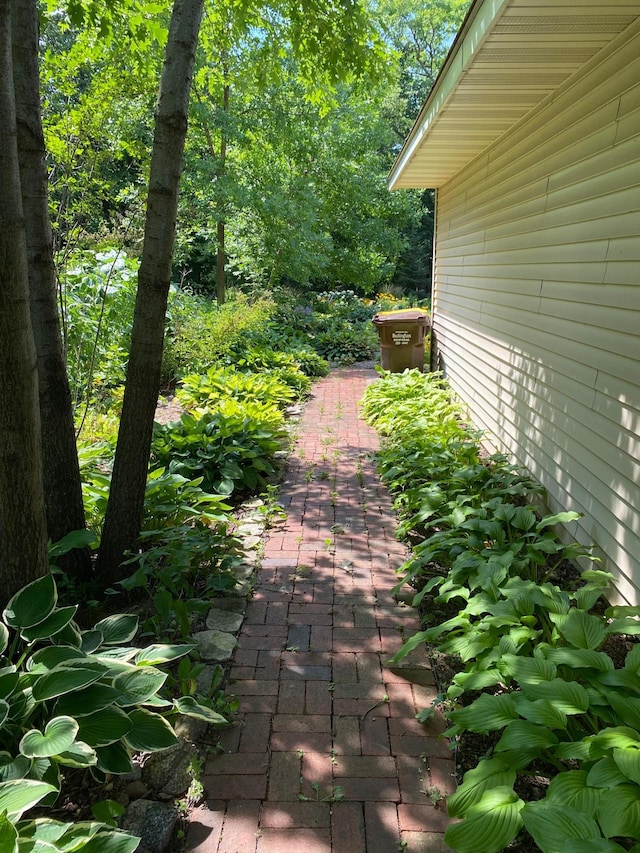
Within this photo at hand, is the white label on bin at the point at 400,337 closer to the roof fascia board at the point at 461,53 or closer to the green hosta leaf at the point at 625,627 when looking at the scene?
the roof fascia board at the point at 461,53

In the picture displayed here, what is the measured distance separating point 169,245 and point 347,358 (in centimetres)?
903

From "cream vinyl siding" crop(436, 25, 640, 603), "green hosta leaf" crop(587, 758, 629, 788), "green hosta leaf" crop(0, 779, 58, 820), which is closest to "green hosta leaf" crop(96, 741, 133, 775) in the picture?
"green hosta leaf" crop(0, 779, 58, 820)

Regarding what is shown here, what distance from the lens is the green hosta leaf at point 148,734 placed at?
201cm

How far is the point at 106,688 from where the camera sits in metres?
2.02

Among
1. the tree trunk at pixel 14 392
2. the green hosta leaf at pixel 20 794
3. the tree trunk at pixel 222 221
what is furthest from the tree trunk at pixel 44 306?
the tree trunk at pixel 222 221

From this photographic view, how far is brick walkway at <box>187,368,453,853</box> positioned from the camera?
2016 millimetres

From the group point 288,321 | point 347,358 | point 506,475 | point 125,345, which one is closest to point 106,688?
point 506,475

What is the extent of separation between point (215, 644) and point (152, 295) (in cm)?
174

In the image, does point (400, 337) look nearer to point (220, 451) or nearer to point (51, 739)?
point (220, 451)

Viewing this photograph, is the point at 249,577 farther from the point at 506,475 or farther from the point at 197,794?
the point at 506,475

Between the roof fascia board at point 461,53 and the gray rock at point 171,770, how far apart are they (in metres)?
3.27

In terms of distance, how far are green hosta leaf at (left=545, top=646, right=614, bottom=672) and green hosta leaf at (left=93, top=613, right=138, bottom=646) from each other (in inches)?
63.2

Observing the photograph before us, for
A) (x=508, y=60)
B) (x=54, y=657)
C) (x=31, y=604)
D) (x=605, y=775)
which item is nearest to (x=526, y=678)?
(x=605, y=775)

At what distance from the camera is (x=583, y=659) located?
2133 millimetres
